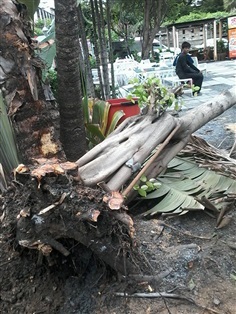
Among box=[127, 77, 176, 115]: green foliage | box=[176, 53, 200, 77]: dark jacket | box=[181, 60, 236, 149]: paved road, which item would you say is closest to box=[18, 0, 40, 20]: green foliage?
box=[127, 77, 176, 115]: green foliage

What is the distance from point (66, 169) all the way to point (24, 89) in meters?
0.79

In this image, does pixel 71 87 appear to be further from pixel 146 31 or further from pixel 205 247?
pixel 146 31

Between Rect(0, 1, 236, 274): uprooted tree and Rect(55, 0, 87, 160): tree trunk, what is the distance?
360mm

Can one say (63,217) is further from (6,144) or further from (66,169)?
(6,144)

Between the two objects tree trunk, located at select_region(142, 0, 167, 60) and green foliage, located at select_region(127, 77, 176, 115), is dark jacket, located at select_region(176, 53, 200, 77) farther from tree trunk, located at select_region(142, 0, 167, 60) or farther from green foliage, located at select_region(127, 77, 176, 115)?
green foliage, located at select_region(127, 77, 176, 115)

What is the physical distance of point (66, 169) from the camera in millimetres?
2115

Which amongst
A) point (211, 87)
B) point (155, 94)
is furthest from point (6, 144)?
point (211, 87)

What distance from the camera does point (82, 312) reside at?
2.12 m

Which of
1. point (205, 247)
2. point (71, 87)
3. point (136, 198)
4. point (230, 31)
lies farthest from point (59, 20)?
point (230, 31)

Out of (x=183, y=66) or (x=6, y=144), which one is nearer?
(x=6, y=144)

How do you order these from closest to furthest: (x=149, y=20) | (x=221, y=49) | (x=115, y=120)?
1. (x=115, y=120)
2. (x=149, y=20)
3. (x=221, y=49)

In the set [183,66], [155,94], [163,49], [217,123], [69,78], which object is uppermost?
[69,78]

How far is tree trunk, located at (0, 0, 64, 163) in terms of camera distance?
250 cm

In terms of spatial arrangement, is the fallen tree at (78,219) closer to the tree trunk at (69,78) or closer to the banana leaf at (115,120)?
the tree trunk at (69,78)
